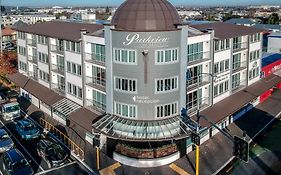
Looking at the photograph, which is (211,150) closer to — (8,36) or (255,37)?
(255,37)

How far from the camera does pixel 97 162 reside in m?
34.6

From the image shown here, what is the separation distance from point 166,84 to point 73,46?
15.4 metres

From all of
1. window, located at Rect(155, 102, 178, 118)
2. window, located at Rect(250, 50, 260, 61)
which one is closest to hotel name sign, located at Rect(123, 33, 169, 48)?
window, located at Rect(155, 102, 178, 118)

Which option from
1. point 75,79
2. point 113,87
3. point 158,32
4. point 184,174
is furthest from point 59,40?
point 184,174

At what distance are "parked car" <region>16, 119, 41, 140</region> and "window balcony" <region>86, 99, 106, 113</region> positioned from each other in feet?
26.1

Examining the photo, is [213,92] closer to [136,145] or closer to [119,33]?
[136,145]

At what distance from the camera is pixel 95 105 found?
40.8 meters

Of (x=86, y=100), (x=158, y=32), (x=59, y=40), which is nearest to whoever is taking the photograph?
(x=158, y=32)

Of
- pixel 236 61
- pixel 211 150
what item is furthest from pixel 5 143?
pixel 236 61

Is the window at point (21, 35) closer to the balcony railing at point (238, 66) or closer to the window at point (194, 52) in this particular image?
the window at point (194, 52)

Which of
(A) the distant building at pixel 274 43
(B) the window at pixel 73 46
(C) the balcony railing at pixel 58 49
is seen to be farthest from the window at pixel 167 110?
(A) the distant building at pixel 274 43

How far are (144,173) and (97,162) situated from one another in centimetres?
533

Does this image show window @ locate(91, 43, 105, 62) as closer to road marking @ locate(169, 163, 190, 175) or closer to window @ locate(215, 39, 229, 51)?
road marking @ locate(169, 163, 190, 175)

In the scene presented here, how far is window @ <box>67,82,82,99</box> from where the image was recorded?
4275cm
